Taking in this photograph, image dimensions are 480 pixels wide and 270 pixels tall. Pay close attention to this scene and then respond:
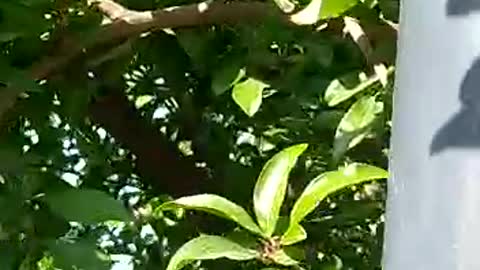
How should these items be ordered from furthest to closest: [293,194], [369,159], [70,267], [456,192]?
[293,194] → [369,159] → [70,267] → [456,192]

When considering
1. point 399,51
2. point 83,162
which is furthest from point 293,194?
point 399,51

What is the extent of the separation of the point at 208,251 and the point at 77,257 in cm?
20

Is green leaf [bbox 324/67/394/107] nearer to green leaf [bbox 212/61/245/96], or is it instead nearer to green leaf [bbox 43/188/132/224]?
green leaf [bbox 212/61/245/96]

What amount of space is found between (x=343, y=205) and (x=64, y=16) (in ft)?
1.52

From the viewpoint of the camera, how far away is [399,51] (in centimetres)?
70

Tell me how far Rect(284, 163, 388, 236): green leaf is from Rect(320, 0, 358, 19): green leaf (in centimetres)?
12

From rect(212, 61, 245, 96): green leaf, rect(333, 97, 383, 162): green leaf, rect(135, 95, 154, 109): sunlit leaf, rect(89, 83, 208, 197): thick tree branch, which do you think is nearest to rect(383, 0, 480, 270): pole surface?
rect(333, 97, 383, 162): green leaf

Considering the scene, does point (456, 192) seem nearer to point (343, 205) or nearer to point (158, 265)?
point (343, 205)

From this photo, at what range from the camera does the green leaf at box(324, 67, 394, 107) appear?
1.26 m

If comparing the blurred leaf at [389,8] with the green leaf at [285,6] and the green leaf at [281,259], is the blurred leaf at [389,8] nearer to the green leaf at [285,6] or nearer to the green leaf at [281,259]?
the green leaf at [285,6]

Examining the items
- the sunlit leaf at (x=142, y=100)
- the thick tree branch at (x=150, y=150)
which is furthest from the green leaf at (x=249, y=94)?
the thick tree branch at (x=150, y=150)

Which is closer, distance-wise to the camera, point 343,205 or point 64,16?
point 64,16

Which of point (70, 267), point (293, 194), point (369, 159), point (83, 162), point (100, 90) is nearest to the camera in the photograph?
point (70, 267)

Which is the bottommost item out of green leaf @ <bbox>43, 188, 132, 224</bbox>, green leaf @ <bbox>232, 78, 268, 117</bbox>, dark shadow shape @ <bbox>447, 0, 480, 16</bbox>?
green leaf @ <bbox>43, 188, 132, 224</bbox>
